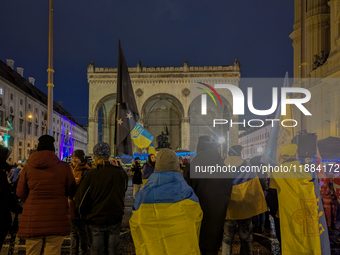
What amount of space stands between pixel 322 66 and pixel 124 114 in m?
17.2

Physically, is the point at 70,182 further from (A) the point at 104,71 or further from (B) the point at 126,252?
(A) the point at 104,71

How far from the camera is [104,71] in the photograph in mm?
36438

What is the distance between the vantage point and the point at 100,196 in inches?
127

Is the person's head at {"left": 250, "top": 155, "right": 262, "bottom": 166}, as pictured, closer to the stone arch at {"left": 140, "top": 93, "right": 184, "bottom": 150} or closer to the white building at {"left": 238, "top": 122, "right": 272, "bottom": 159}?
the stone arch at {"left": 140, "top": 93, "right": 184, "bottom": 150}

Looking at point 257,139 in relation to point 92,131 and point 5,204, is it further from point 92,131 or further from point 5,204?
point 5,204

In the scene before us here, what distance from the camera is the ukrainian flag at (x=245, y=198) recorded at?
3.57 meters

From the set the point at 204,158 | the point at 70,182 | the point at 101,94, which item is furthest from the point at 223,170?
the point at 101,94

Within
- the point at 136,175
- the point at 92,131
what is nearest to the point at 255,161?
the point at 136,175

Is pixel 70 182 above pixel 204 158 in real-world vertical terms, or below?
below

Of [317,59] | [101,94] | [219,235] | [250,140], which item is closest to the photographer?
[219,235]

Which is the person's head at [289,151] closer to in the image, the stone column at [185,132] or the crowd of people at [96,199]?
the crowd of people at [96,199]

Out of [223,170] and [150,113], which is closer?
[223,170]

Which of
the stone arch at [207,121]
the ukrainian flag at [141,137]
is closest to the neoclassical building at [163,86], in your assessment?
the stone arch at [207,121]

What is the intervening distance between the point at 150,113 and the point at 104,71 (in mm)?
10003
